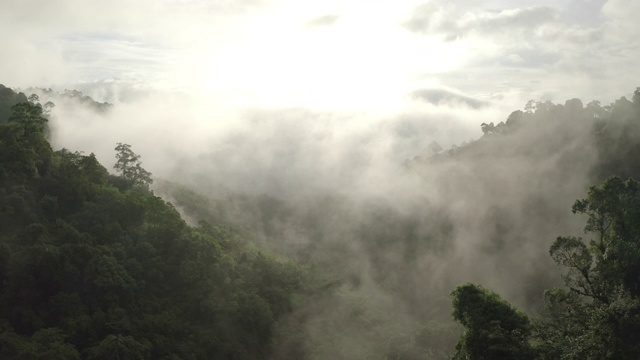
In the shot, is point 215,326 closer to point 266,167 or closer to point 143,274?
point 143,274

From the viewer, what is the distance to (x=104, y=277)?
38594mm

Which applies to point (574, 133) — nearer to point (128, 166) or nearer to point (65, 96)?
point (128, 166)

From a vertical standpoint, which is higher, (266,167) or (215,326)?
(266,167)

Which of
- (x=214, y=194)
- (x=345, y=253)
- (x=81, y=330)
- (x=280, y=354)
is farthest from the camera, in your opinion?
(x=214, y=194)

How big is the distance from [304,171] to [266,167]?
15750 mm

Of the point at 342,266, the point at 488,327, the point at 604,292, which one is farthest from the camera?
the point at 342,266

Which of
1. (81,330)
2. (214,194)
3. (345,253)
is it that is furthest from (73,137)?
(81,330)

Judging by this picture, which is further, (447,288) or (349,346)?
(447,288)

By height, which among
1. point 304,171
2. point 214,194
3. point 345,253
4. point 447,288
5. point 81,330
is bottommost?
point 81,330

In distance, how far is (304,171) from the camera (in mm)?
161625

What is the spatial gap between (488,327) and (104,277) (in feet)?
94.0

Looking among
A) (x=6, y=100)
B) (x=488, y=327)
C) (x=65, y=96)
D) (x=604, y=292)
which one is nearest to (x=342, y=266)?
(x=6, y=100)

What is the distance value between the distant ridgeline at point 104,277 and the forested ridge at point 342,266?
0.13m

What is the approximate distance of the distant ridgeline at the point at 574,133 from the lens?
193 feet
